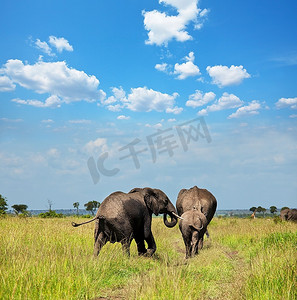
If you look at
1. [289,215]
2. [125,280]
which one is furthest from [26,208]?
[125,280]

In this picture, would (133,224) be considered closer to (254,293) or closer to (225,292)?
(225,292)

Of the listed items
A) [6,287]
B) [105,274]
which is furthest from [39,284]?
[105,274]

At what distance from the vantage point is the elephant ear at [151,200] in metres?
10.5

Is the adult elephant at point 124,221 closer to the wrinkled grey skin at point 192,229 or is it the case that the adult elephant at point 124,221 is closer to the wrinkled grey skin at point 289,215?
the wrinkled grey skin at point 192,229

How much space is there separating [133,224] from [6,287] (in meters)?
4.66

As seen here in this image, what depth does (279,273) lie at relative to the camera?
6.23 m

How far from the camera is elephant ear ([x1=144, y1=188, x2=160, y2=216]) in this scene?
10547 mm

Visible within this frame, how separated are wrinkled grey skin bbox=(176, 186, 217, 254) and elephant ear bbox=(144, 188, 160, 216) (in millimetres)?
1964

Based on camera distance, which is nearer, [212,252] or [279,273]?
[279,273]

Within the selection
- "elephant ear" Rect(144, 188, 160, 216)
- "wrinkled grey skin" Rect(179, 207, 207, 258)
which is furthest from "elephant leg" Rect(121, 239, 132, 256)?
"wrinkled grey skin" Rect(179, 207, 207, 258)

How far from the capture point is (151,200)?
10.7 m

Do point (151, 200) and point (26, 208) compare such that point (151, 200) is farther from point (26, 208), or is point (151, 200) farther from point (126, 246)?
point (26, 208)

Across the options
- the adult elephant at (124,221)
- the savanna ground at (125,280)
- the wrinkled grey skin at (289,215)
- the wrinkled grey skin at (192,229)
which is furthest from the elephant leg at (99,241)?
the wrinkled grey skin at (289,215)

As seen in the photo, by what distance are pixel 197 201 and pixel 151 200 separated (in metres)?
2.59
